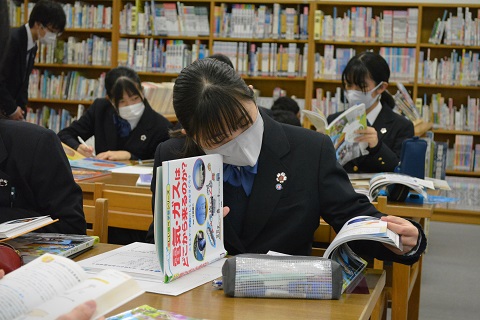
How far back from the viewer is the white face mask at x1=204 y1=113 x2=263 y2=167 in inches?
64.3

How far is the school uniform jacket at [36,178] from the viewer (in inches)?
72.6

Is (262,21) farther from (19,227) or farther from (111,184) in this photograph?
(19,227)

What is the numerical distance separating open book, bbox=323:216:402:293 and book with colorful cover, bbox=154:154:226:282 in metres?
0.27

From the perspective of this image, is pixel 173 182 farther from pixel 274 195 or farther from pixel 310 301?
pixel 274 195

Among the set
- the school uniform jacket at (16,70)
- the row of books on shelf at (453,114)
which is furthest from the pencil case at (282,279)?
the row of books on shelf at (453,114)

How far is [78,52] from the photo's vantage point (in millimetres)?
7492

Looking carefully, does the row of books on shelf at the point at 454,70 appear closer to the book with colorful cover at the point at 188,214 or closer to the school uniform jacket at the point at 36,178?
the school uniform jacket at the point at 36,178

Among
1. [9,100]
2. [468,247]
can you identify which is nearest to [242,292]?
[9,100]

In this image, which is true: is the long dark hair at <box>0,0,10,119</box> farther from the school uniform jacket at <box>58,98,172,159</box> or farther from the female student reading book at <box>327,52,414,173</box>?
the school uniform jacket at <box>58,98,172,159</box>

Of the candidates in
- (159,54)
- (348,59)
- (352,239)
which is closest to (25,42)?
(159,54)

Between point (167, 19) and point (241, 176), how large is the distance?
568 cm

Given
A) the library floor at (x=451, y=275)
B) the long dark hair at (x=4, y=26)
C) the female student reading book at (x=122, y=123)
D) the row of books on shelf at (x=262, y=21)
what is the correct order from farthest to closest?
the row of books on shelf at (x=262, y=21) → the female student reading book at (x=122, y=123) → the library floor at (x=451, y=275) → the long dark hair at (x=4, y=26)

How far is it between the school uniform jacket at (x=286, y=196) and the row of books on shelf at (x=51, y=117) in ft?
19.8


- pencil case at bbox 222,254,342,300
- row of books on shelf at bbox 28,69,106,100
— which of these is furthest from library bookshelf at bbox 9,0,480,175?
pencil case at bbox 222,254,342,300
